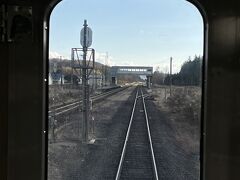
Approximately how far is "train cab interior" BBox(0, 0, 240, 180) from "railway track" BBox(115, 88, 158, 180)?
0.34 m

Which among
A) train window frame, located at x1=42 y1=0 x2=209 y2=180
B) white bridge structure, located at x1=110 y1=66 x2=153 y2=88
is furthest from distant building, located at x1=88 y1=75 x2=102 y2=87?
train window frame, located at x1=42 y1=0 x2=209 y2=180

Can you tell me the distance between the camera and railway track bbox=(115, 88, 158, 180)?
6.16ft

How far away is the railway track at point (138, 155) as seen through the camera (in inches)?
73.9

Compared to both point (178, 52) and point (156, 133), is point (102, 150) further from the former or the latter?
point (178, 52)

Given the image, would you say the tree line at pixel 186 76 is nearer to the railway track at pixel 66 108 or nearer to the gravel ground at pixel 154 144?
the gravel ground at pixel 154 144

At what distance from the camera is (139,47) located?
191 cm

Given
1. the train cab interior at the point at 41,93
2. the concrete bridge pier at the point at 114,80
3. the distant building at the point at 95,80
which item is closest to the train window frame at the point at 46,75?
the train cab interior at the point at 41,93

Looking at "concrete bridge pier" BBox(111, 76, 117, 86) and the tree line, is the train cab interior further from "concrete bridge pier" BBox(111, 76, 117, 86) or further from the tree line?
"concrete bridge pier" BBox(111, 76, 117, 86)

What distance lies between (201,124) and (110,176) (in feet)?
2.15

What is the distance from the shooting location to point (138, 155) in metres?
1.89

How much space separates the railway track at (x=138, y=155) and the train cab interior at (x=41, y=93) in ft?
1.10

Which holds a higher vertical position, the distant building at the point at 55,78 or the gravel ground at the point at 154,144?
the distant building at the point at 55,78

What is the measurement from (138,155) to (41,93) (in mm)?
712
